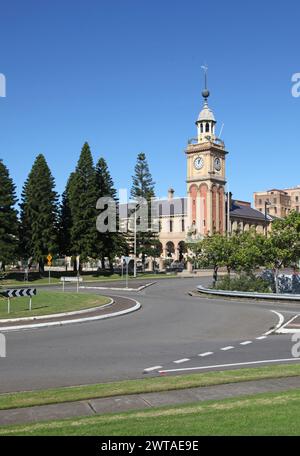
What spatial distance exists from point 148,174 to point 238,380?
7020cm

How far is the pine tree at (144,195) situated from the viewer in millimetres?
75312

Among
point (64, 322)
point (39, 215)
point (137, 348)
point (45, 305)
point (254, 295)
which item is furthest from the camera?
point (39, 215)

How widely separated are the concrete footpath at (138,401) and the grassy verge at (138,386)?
0.20 m

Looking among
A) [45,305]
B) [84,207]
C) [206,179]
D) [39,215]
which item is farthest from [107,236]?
[45,305]

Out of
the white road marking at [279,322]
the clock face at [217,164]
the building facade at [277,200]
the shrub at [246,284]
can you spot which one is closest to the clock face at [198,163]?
the clock face at [217,164]

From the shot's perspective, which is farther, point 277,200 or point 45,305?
point 277,200

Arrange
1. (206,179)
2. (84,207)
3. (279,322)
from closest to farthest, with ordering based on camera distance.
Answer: (279,322) → (84,207) → (206,179)

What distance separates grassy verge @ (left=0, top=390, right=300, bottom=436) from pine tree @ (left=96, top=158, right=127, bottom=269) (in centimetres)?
5713

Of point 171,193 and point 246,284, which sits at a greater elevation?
point 171,193

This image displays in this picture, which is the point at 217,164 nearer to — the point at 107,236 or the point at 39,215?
the point at 107,236

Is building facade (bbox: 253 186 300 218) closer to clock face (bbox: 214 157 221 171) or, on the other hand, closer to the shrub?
clock face (bbox: 214 157 221 171)

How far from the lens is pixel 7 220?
56406 millimetres

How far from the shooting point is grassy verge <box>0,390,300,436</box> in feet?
20.8

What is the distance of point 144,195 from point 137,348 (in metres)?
64.2
